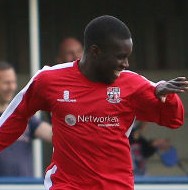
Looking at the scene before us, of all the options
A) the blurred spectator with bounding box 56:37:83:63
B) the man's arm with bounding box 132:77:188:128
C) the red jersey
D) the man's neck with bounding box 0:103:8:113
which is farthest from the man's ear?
the blurred spectator with bounding box 56:37:83:63

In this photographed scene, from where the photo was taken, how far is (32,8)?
9086 millimetres

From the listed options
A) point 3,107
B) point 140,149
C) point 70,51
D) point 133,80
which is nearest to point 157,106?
point 133,80

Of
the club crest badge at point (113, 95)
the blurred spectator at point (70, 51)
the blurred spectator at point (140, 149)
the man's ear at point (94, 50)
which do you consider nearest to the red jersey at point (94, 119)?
the club crest badge at point (113, 95)

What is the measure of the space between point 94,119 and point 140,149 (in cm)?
343

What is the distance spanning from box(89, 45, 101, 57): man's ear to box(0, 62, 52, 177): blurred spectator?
7.17 ft

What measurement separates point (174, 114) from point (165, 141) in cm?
403

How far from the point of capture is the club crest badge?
16.5 ft

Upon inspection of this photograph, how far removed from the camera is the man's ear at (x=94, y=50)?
194 inches

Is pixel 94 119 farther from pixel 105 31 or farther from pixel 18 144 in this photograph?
pixel 18 144

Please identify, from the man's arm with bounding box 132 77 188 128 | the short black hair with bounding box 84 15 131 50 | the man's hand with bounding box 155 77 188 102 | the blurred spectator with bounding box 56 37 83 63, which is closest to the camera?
the man's hand with bounding box 155 77 188 102

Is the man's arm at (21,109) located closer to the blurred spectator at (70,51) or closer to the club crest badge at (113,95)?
the club crest badge at (113,95)

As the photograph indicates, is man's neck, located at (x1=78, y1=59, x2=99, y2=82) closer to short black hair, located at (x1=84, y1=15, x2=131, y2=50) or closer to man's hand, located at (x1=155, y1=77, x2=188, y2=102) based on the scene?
short black hair, located at (x1=84, y1=15, x2=131, y2=50)

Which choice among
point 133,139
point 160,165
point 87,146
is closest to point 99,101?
point 87,146

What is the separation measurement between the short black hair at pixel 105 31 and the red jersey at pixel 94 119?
0.27 metres
